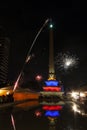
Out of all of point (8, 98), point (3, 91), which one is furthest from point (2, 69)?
point (8, 98)

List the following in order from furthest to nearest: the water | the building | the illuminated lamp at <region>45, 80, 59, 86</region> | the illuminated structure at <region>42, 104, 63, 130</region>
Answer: the building → the illuminated lamp at <region>45, 80, 59, 86</region> → the illuminated structure at <region>42, 104, 63, 130</region> → the water

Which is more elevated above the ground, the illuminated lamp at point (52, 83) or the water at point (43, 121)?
the illuminated lamp at point (52, 83)

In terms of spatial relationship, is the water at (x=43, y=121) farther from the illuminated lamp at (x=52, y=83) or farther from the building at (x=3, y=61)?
the building at (x=3, y=61)

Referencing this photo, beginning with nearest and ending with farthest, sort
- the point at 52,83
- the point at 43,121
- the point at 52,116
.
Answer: the point at 43,121
the point at 52,116
the point at 52,83

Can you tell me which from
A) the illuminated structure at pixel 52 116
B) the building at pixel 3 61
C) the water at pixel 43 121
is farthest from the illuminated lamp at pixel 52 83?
the water at pixel 43 121

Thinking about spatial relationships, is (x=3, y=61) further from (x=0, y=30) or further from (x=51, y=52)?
(x=51, y=52)

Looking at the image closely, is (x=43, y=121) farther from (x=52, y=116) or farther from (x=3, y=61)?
(x=3, y=61)

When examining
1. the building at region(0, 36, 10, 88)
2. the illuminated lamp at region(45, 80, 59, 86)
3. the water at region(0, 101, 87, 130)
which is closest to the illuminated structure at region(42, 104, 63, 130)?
the water at region(0, 101, 87, 130)

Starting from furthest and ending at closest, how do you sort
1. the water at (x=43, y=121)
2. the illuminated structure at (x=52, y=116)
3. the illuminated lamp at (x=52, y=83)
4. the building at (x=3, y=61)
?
the building at (x=3, y=61)
the illuminated lamp at (x=52, y=83)
the illuminated structure at (x=52, y=116)
the water at (x=43, y=121)

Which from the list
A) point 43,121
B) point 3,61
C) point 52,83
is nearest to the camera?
point 43,121

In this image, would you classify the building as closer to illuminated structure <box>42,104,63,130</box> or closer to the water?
illuminated structure <box>42,104,63,130</box>

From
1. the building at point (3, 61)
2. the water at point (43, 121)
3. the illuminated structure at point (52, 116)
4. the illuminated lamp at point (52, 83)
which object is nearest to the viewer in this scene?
the water at point (43, 121)

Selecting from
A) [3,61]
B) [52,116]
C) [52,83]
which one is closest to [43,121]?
[52,116]

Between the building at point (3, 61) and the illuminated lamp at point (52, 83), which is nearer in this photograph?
the illuminated lamp at point (52, 83)
